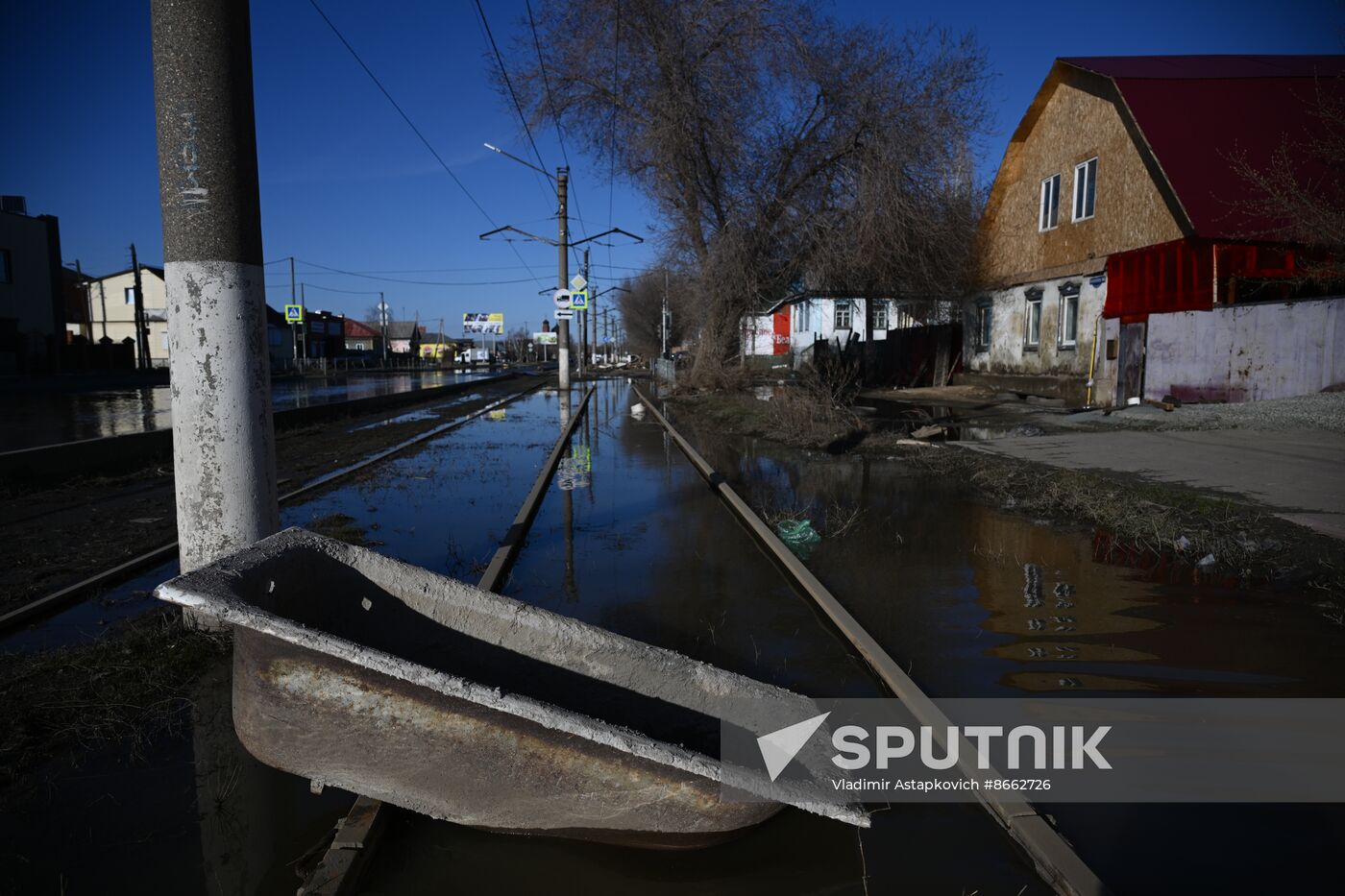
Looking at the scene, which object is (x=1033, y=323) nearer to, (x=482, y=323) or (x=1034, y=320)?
(x=1034, y=320)

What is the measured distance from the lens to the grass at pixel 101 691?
3.23 metres

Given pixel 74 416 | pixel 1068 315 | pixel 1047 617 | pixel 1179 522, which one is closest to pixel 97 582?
pixel 1047 617

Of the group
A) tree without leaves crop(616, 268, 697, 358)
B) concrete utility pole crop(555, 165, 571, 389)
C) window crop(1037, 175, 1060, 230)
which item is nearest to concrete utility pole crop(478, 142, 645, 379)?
concrete utility pole crop(555, 165, 571, 389)

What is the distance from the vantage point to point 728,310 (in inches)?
892

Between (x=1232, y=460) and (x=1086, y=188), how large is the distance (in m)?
12.2

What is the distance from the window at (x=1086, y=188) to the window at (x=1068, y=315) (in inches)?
67.5

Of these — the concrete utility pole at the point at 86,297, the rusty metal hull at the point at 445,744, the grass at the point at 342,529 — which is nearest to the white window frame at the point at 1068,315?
the grass at the point at 342,529

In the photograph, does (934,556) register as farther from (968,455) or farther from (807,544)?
(968,455)

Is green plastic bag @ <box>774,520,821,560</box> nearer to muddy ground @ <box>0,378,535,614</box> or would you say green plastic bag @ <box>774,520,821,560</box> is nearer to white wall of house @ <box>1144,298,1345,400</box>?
muddy ground @ <box>0,378,535,614</box>

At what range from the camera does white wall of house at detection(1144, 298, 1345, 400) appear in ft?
45.5

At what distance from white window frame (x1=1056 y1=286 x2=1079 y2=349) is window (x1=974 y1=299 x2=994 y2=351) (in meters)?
3.64

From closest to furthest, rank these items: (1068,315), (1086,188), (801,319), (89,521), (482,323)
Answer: (89,521) → (1086,188) → (1068,315) → (801,319) → (482,323)

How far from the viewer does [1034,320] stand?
21.5 metres

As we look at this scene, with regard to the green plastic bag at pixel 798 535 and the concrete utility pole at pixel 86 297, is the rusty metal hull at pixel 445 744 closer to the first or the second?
the green plastic bag at pixel 798 535
